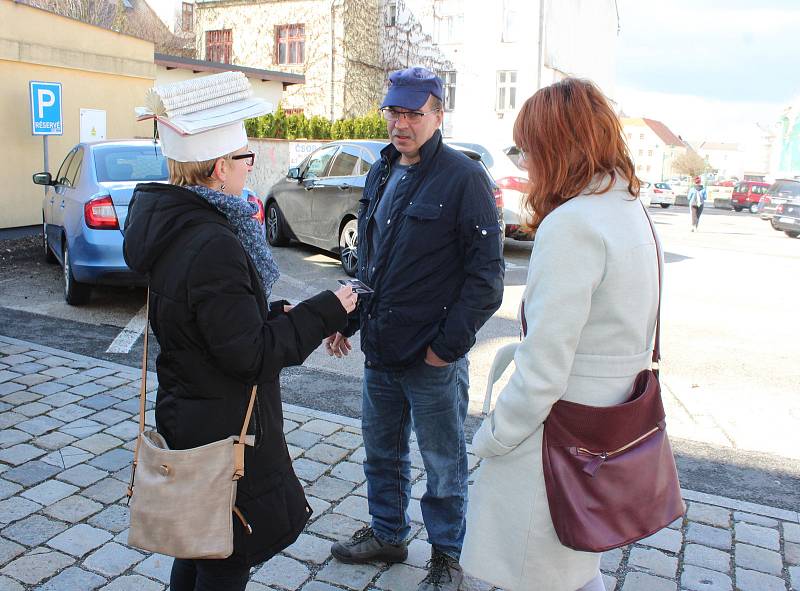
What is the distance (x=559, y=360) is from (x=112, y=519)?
2484mm

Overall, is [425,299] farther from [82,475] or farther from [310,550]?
[82,475]

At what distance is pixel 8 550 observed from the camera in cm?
330

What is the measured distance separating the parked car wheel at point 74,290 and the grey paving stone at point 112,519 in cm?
457

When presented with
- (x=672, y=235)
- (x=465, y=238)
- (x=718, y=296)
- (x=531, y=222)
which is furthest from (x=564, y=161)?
(x=672, y=235)

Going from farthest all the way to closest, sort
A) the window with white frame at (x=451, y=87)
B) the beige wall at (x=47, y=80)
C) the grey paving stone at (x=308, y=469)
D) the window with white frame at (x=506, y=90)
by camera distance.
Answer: the window with white frame at (x=451, y=87) < the window with white frame at (x=506, y=90) < the beige wall at (x=47, y=80) < the grey paving stone at (x=308, y=469)

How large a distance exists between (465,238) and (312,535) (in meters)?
1.57

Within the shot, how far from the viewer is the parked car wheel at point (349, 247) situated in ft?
32.7

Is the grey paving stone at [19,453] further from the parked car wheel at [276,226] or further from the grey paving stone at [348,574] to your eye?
the parked car wheel at [276,226]

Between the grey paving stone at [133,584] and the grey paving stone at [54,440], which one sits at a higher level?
the grey paving stone at [54,440]

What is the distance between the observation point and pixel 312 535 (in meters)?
3.54

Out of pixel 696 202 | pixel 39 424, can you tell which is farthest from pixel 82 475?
pixel 696 202

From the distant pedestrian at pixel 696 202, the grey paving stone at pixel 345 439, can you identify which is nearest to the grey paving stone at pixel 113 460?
the grey paving stone at pixel 345 439

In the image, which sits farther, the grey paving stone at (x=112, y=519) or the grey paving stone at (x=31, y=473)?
the grey paving stone at (x=31, y=473)

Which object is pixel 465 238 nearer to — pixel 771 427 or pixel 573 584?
pixel 573 584
